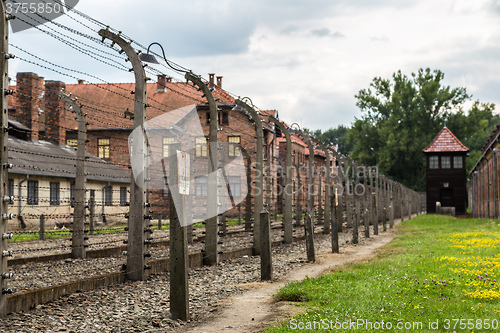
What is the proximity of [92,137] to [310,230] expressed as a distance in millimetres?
37460

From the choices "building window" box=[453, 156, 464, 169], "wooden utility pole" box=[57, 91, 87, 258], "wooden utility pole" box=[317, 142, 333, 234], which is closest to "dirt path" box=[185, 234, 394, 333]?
"wooden utility pole" box=[57, 91, 87, 258]

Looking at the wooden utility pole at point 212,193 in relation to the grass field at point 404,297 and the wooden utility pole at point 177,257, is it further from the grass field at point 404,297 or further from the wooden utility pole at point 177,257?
the wooden utility pole at point 177,257

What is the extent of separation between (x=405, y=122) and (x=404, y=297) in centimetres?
7271

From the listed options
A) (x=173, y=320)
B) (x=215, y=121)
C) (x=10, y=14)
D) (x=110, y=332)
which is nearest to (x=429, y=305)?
(x=173, y=320)

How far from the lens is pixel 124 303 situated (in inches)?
320

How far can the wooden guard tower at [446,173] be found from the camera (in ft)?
198

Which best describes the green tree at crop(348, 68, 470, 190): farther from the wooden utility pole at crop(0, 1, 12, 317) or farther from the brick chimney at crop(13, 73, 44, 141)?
the wooden utility pole at crop(0, 1, 12, 317)

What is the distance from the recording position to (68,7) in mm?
9078

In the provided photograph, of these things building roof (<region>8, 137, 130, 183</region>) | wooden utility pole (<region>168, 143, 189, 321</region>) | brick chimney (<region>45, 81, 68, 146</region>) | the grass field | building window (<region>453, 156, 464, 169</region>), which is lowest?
the grass field

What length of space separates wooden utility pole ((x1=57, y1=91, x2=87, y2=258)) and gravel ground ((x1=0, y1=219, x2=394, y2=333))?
101cm

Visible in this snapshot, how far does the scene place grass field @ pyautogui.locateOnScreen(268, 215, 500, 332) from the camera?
5996 millimetres

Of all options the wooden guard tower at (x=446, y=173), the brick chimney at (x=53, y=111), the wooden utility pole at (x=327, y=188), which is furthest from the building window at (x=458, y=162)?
the brick chimney at (x=53, y=111)

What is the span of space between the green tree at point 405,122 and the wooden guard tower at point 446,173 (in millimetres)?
13013

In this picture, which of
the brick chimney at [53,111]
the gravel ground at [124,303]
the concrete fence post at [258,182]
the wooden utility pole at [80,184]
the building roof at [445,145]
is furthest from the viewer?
the building roof at [445,145]
